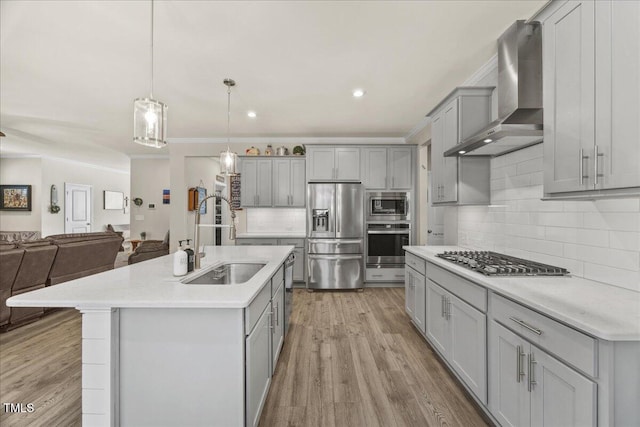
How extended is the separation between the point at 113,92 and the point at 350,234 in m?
3.77

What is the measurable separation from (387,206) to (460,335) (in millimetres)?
3111

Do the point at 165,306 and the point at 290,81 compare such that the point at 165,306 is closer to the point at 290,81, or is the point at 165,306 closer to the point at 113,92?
the point at 290,81

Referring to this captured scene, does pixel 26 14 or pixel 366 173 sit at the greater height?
pixel 26 14

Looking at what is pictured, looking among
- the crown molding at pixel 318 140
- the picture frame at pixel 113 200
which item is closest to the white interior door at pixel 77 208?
the picture frame at pixel 113 200

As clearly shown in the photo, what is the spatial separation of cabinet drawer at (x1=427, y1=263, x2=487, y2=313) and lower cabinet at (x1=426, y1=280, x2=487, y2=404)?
0.13 ft

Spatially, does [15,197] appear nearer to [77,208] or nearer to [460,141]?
[77,208]

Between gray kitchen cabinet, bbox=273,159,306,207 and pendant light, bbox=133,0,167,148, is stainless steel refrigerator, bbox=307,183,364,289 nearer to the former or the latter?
gray kitchen cabinet, bbox=273,159,306,207

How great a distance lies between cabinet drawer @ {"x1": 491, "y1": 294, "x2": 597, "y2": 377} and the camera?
108 cm

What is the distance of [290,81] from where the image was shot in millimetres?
3219

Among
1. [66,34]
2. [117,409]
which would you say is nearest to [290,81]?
[66,34]

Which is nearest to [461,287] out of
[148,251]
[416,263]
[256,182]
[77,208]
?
[416,263]

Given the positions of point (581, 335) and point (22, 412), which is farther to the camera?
point (22, 412)

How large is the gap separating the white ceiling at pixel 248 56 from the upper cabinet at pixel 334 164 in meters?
0.53

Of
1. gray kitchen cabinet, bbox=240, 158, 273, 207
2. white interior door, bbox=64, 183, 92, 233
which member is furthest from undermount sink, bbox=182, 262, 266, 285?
white interior door, bbox=64, 183, 92, 233
